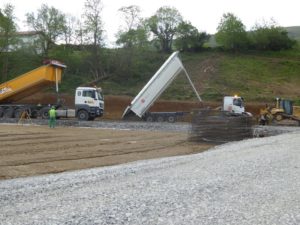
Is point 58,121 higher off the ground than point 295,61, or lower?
lower

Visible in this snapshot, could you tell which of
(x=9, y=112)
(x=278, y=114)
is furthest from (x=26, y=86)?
(x=278, y=114)

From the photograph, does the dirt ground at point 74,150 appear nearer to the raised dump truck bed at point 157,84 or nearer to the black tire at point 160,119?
the raised dump truck bed at point 157,84

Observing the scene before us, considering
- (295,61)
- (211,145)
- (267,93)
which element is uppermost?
(295,61)

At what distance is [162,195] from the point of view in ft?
28.4

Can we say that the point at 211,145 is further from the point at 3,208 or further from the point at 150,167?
the point at 3,208

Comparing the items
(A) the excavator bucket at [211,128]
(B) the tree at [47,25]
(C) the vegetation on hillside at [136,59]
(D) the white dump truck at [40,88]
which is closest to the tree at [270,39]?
(C) the vegetation on hillside at [136,59]

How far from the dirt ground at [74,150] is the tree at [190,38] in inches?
1569

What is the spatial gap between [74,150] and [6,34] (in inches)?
1516

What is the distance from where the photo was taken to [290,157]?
601 inches

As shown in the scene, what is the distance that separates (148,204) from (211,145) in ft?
44.7

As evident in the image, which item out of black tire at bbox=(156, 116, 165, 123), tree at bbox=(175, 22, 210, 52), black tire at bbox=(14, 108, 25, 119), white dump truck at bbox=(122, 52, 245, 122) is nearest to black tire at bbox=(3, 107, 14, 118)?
black tire at bbox=(14, 108, 25, 119)

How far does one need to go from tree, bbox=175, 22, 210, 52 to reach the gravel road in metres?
50.5

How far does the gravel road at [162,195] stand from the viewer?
7055 millimetres

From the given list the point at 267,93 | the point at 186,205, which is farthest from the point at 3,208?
the point at 267,93
